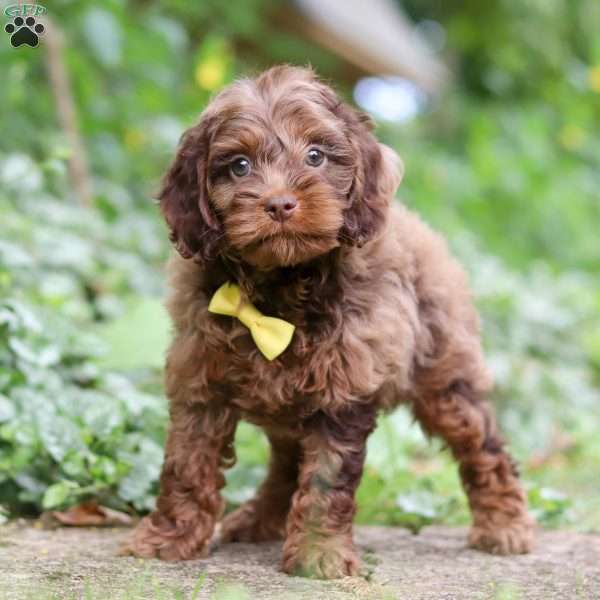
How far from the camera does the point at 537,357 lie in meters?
8.94

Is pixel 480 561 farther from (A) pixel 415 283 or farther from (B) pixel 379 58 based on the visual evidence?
(B) pixel 379 58

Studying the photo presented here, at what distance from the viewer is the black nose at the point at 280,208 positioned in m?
3.90

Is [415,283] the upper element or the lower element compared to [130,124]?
lower

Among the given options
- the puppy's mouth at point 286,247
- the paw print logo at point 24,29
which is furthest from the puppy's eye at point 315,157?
the paw print logo at point 24,29

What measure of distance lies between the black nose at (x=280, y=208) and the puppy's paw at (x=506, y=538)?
1846 millimetres

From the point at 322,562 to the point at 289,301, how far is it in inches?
36.0

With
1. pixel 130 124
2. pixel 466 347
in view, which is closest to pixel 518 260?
pixel 130 124

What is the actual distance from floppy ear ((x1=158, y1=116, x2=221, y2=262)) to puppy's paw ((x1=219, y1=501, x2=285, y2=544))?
129cm

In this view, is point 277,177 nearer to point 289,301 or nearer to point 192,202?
point 192,202

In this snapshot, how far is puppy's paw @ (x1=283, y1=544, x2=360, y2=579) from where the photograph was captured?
4.12 meters

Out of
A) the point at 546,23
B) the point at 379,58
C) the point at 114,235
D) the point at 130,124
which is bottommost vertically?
the point at 114,235

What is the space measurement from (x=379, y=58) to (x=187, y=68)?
152 inches

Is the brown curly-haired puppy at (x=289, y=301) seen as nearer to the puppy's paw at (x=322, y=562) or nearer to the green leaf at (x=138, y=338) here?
the puppy's paw at (x=322, y=562)

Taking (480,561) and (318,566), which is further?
(480,561)
